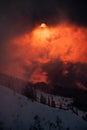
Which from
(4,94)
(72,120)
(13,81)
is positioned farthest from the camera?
(13,81)

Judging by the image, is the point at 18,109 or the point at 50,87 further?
the point at 50,87

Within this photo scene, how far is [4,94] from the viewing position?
5066 cm

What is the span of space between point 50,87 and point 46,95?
224 centimetres

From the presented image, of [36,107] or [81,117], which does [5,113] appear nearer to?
[36,107]

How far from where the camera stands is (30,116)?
4947 cm

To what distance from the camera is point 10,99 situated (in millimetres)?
50562

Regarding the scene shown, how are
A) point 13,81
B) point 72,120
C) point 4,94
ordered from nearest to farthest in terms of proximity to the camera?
point 72,120
point 4,94
point 13,81

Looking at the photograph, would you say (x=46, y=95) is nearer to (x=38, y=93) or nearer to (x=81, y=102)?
(x=38, y=93)

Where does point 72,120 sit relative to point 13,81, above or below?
below

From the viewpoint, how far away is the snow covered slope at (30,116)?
47.4 metres

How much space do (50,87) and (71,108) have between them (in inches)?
210

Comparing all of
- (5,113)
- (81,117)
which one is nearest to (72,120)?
(81,117)

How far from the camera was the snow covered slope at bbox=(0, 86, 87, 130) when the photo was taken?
4744cm

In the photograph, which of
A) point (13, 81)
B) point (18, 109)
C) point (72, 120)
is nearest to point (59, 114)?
point (72, 120)
